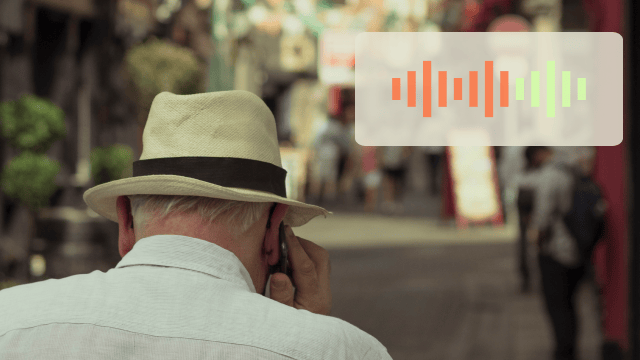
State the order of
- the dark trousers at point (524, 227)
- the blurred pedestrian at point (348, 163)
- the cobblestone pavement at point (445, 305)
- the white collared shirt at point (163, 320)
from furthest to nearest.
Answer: the blurred pedestrian at point (348, 163)
the dark trousers at point (524, 227)
the cobblestone pavement at point (445, 305)
the white collared shirt at point (163, 320)

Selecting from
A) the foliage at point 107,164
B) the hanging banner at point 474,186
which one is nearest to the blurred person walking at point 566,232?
the foliage at point 107,164

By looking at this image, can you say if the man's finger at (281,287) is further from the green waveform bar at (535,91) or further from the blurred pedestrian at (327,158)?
the blurred pedestrian at (327,158)

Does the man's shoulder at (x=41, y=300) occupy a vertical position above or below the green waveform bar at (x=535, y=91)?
below

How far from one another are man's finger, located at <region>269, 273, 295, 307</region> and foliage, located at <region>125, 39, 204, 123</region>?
6.12 meters

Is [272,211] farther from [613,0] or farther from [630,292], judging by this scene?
[613,0]

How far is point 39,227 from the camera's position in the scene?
26.8ft

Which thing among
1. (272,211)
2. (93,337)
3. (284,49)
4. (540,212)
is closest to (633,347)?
(540,212)

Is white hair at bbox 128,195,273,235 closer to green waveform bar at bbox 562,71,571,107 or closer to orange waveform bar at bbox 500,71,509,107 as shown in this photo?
orange waveform bar at bbox 500,71,509,107

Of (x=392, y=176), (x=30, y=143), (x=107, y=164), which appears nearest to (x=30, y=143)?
(x=30, y=143)

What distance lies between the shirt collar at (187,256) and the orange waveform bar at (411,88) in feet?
3.37

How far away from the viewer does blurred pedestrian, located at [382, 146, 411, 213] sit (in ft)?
58.5

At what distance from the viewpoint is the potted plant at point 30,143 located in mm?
6109

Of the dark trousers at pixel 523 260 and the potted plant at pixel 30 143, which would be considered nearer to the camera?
the potted plant at pixel 30 143

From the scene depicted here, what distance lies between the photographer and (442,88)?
2348 mm
